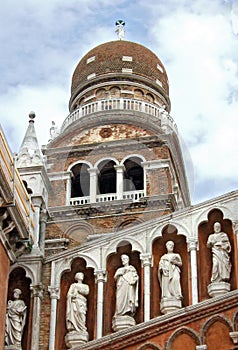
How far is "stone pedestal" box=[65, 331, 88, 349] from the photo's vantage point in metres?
15.1

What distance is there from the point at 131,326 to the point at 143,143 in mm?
14363

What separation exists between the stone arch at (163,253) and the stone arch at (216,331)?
116 cm

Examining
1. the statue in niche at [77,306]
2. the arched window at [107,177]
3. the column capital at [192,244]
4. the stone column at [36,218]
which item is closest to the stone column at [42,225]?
the stone column at [36,218]

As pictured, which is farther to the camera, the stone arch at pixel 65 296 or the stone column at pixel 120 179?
the stone column at pixel 120 179

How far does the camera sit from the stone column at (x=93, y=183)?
27744 millimetres

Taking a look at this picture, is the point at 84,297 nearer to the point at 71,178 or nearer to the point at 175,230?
the point at 175,230

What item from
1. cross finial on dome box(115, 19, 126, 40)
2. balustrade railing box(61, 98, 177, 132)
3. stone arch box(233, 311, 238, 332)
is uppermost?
cross finial on dome box(115, 19, 126, 40)

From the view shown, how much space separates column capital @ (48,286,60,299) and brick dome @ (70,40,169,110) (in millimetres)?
17754

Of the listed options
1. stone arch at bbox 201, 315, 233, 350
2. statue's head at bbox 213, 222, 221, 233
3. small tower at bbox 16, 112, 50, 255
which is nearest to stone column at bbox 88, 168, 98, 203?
small tower at bbox 16, 112, 50, 255

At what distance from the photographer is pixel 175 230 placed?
15.8 meters

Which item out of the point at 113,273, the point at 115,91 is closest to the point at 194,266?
the point at 113,273

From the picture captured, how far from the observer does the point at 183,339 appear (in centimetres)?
1388

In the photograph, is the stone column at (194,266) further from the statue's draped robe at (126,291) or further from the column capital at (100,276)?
the column capital at (100,276)

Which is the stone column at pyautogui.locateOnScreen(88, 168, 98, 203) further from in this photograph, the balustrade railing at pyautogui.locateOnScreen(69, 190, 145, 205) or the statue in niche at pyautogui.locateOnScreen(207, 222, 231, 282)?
the statue in niche at pyautogui.locateOnScreen(207, 222, 231, 282)
